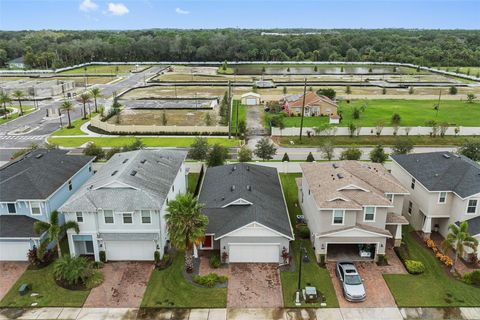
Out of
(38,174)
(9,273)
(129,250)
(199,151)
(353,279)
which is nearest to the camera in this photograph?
(353,279)

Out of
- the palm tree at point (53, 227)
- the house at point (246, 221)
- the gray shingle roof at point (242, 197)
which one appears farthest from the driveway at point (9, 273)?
the gray shingle roof at point (242, 197)

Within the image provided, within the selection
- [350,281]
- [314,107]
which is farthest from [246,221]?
[314,107]

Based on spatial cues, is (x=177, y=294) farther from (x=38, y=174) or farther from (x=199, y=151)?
(x=199, y=151)

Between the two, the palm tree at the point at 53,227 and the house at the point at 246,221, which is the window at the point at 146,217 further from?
the palm tree at the point at 53,227

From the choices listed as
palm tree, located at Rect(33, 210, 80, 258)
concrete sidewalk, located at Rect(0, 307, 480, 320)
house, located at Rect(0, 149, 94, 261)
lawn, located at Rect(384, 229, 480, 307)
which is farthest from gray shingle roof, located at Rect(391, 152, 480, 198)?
house, located at Rect(0, 149, 94, 261)

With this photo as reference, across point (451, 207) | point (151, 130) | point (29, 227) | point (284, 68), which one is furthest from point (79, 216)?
point (284, 68)

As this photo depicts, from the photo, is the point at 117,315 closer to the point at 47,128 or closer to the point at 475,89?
the point at 47,128
